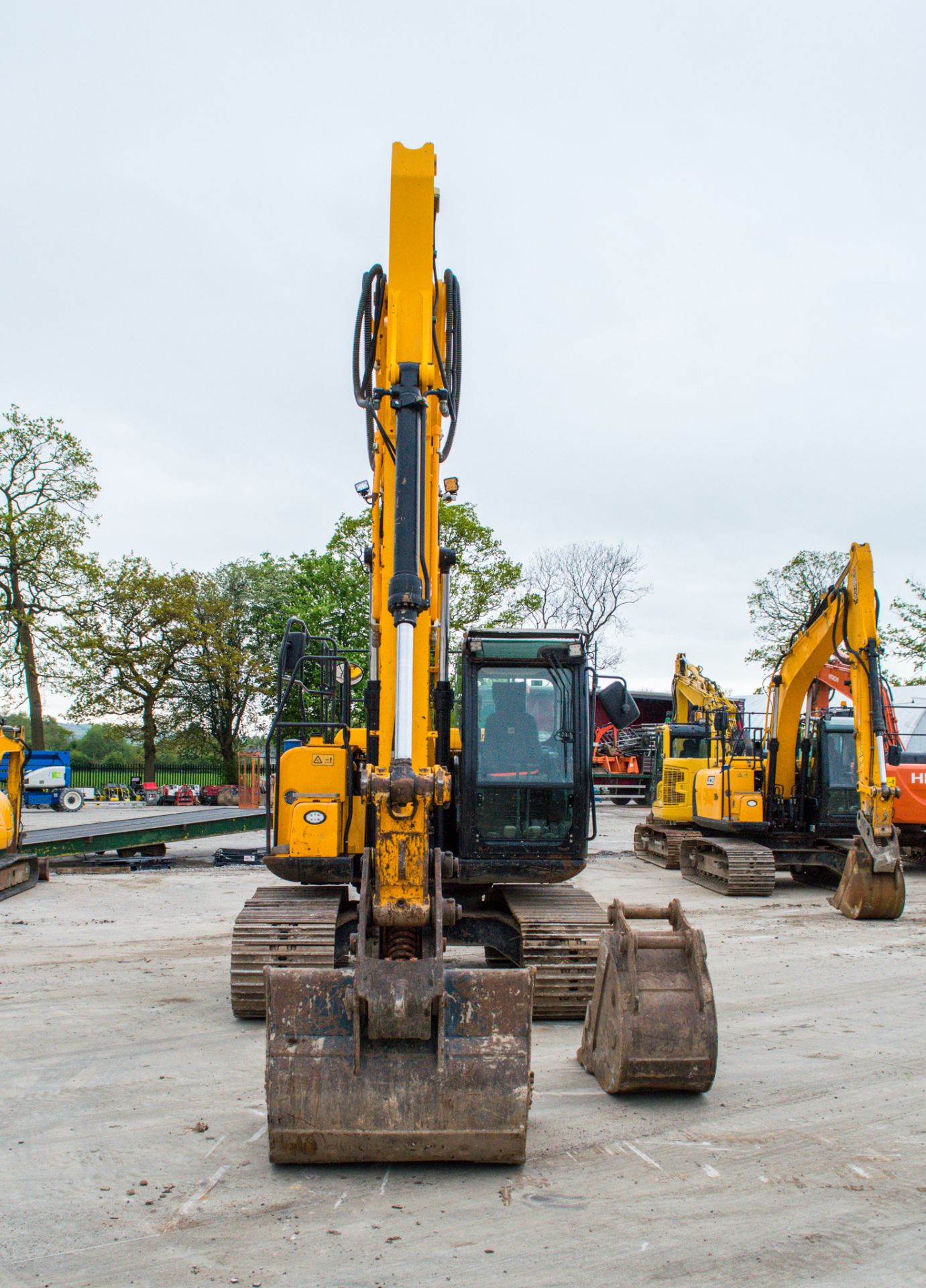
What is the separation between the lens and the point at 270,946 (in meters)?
7.27

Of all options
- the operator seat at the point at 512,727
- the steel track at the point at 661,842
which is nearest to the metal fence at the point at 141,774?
the steel track at the point at 661,842

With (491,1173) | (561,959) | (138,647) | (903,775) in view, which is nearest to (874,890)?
(903,775)

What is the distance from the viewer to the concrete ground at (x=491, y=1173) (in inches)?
150

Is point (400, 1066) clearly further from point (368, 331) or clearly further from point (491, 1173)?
point (368, 331)

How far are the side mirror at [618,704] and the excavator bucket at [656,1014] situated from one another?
1310mm

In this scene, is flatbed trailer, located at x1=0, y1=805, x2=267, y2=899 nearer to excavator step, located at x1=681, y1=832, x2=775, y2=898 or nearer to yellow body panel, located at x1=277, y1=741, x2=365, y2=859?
excavator step, located at x1=681, y1=832, x2=775, y2=898

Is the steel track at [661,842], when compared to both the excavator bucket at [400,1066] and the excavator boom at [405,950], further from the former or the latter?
the excavator bucket at [400,1066]

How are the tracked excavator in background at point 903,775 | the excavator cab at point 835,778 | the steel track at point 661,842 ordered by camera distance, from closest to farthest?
the excavator cab at point 835,778, the tracked excavator in background at point 903,775, the steel track at point 661,842

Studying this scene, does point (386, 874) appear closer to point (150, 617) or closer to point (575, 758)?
point (575, 758)

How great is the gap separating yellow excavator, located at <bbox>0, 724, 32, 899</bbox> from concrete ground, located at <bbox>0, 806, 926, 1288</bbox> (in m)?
6.39

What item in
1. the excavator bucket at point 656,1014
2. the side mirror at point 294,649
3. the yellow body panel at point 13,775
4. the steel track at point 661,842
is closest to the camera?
the excavator bucket at point 656,1014

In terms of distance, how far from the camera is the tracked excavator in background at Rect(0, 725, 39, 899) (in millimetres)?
14294

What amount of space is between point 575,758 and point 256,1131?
3.54 meters

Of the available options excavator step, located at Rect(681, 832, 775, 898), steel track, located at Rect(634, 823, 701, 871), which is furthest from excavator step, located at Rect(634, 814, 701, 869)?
excavator step, located at Rect(681, 832, 775, 898)
